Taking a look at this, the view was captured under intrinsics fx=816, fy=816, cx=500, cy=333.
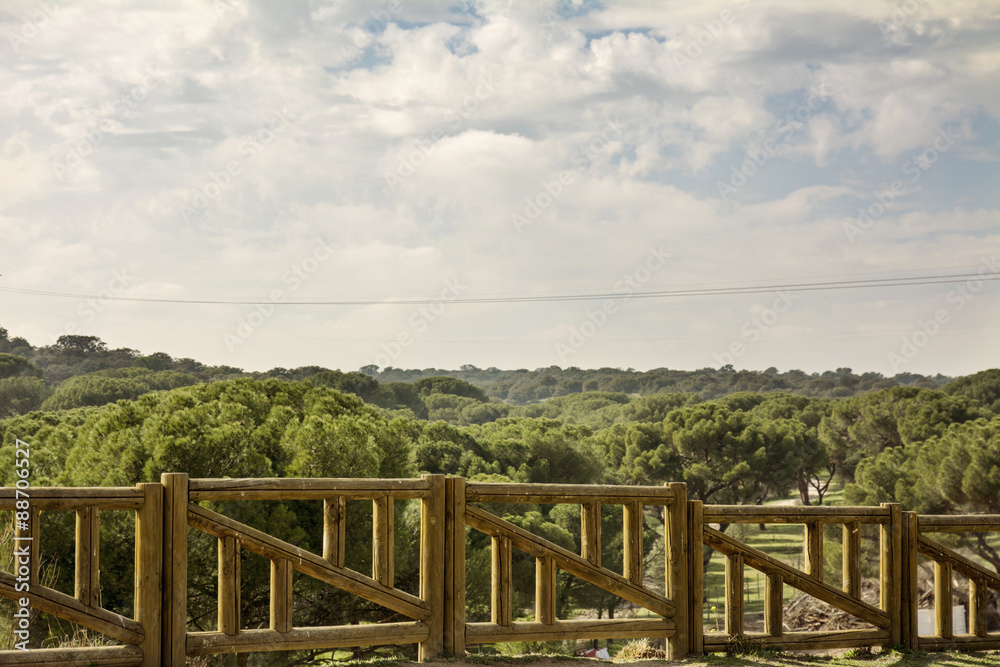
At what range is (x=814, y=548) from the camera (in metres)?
4.99

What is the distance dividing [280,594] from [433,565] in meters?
0.80

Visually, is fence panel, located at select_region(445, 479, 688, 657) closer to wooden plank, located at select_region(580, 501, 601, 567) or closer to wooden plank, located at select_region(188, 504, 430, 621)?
wooden plank, located at select_region(580, 501, 601, 567)

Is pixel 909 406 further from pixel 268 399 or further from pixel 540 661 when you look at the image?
pixel 540 661

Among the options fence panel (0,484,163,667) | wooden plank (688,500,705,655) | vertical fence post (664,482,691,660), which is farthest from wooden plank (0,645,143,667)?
wooden plank (688,500,705,655)

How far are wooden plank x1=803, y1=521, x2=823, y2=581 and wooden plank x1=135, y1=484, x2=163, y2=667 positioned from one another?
3652mm

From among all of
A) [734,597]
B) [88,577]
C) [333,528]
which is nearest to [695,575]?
[734,597]

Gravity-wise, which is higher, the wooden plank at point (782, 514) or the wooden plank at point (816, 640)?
the wooden plank at point (782, 514)

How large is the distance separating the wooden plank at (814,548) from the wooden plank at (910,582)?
695 mm

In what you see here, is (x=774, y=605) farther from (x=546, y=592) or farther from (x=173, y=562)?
(x=173, y=562)

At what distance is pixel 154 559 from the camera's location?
3885mm

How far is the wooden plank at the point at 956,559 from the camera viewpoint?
532 cm

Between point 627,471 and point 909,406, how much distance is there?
38.2 ft

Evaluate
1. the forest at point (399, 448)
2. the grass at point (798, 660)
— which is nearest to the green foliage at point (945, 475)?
the forest at point (399, 448)

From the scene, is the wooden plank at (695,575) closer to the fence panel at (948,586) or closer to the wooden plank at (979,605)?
the fence panel at (948,586)
